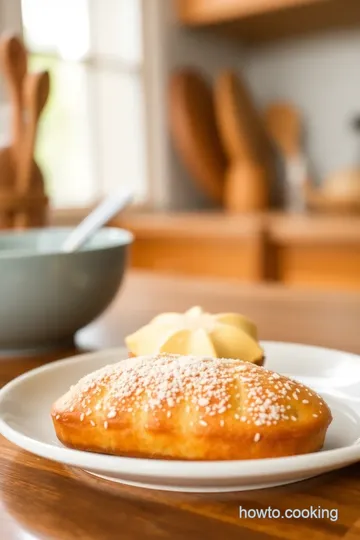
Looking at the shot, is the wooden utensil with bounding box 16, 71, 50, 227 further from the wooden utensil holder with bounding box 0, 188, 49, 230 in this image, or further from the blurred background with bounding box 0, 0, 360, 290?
the blurred background with bounding box 0, 0, 360, 290

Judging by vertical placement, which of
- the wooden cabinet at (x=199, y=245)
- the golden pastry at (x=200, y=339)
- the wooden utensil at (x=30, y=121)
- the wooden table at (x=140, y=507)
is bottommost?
the wooden cabinet at (x=199, y=245)

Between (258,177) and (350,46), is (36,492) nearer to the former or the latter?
(258,177)

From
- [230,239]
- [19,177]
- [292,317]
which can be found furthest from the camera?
[230,239]

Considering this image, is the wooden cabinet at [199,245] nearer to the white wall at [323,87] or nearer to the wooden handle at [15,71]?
the white wall at [323,87]

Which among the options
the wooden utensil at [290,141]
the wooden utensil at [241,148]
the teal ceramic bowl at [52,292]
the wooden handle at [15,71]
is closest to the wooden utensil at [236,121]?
the wooden utensil at [241,148]

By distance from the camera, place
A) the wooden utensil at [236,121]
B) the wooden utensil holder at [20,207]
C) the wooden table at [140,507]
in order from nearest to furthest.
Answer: the wooden table at [140,507] → the wooden utensil holder at [20,207] → the wooden utensil at [236,121]

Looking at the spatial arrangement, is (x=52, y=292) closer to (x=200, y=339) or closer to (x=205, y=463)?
(x=200, y=339)

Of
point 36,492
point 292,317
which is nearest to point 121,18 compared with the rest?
point 292,317
